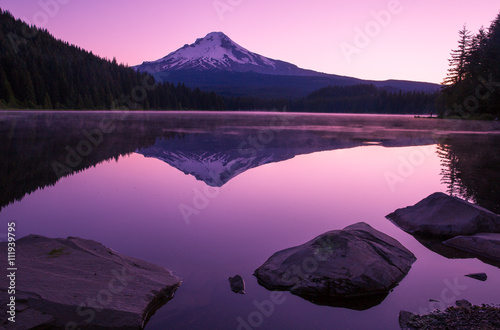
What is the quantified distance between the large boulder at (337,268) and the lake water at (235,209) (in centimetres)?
22

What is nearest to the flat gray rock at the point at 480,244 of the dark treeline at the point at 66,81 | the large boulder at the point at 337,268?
the large boulder at the point at 337,268

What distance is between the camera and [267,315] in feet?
16.3

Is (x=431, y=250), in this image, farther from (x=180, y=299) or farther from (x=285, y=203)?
(x=180, y=299)

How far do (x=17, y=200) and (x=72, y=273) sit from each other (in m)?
5.87

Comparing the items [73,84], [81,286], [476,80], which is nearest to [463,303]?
[81,286]

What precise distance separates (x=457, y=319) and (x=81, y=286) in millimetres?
4986

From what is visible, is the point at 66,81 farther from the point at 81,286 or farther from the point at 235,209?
the point at 81,286

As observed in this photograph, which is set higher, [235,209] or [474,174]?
[474,174]

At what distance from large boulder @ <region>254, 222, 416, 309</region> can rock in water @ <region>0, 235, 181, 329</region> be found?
1762 mm

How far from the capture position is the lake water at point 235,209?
5191 millimetres

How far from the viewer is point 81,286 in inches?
197

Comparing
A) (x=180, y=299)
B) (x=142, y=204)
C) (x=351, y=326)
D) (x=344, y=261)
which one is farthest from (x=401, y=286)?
(x=142, y=204)

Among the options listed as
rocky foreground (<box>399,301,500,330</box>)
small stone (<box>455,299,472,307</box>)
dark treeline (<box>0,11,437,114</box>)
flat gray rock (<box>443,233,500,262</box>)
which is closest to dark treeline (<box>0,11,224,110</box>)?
dark treeline (<box>0,11,437,114</box>)

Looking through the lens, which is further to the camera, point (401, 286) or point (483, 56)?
point (483, 56)
